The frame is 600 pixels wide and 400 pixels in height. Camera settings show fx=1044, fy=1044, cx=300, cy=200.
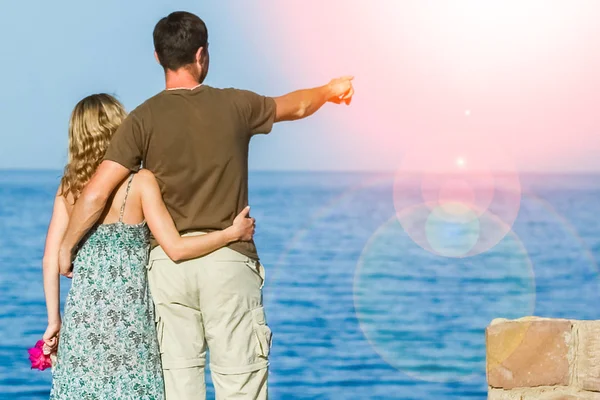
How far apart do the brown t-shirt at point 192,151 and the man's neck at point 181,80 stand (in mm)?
32

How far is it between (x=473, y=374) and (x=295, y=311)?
17.4ft

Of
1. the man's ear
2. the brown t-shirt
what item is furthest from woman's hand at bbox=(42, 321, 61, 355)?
the man's ear

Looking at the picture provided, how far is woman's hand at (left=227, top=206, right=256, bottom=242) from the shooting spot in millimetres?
3363

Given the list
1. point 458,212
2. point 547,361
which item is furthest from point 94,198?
point 458,212

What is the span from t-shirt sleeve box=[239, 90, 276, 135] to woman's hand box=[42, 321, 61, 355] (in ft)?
3.07

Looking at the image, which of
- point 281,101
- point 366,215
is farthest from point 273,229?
point 281,101

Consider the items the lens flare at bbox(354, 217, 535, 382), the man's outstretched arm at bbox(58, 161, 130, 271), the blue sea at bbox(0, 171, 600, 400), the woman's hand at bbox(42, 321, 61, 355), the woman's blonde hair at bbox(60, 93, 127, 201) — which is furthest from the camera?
the lens flare at bbox(354, 217, 535, 382)

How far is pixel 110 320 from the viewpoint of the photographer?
135 inches

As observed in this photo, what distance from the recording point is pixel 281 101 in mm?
3615

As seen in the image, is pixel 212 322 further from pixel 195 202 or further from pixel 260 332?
pixel 195 202

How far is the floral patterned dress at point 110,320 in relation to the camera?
135 inches

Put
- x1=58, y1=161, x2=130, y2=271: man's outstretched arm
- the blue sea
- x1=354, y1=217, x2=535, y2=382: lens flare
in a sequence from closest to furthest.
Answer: x1=58, y1=161, x2=130, y2=271: man's outstretched arm, the blue sea, x1=354, y1=217, x2=535, y2=382: lens flare

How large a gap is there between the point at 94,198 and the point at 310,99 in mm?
865

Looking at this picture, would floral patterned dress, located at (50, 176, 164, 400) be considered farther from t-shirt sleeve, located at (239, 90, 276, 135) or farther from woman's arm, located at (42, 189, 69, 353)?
t-shirt sleeve, located at (239, 90, 276, 135)
